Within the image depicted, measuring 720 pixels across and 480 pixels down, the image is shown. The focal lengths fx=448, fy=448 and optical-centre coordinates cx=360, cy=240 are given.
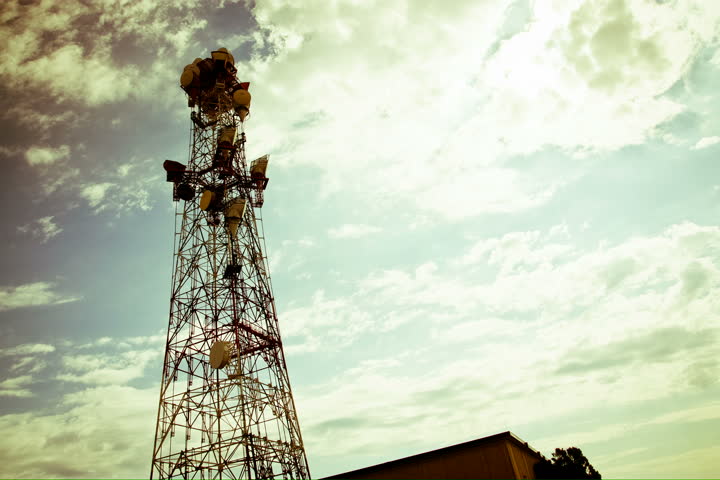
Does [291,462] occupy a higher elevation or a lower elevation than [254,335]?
lower

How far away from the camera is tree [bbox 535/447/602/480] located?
27478 mm

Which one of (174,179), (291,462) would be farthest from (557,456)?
(174,179)

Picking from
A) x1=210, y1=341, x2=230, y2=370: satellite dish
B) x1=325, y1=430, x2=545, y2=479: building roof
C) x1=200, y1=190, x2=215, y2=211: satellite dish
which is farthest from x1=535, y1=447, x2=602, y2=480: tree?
x1=200, y1=190, x2=215, y2=211: satellite dish

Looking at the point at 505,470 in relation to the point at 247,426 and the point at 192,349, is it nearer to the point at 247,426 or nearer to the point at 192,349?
the point at 247,426

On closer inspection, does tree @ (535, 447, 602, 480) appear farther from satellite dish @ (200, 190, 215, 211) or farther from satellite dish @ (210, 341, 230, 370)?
satellite dish @ (200, 190, 215, 211)

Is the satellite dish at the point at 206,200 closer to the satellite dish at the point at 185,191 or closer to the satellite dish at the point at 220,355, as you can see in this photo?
the satellite dish at the point at 185,191

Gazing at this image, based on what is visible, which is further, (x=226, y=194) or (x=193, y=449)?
(x=226, y=194)

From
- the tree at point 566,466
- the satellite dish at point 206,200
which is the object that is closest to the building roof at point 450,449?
the tree at point 566,466

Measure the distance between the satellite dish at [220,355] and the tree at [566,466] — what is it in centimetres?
2008

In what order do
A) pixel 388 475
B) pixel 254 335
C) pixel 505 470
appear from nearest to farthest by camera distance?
1. pixel 505 470
2. pixel 388 475
3. pixel 254 335

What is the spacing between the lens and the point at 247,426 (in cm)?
2480

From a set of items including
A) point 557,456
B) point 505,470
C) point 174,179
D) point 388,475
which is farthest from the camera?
point 557,456

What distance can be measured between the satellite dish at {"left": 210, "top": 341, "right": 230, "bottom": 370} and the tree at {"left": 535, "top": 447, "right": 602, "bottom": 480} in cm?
2008

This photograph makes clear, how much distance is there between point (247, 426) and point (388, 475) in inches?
319
